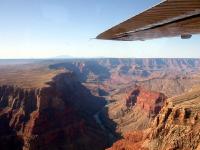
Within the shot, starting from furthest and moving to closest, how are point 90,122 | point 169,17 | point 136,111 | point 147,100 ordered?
point 136,111 < point 147,100 < point 90,122 < point 169,17

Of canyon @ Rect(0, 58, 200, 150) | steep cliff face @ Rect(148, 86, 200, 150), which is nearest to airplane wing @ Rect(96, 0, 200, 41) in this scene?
canyon @ Rect(0, 58, 200, 150)

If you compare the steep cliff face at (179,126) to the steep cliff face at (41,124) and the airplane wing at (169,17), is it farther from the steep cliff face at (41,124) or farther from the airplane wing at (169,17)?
the airplane wing at (169,17)

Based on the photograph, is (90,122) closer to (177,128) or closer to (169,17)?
(177,128)

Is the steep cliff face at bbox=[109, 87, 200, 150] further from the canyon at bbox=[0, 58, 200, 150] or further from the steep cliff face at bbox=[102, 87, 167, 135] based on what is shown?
the steep cliff face at bbox=[102, 87, 167, 135]

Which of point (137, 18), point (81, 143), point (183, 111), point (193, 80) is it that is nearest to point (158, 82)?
point (193, 80)

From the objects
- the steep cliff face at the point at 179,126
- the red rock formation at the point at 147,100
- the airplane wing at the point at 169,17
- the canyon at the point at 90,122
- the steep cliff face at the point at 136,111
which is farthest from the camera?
the red rock formation at the point at 147,100

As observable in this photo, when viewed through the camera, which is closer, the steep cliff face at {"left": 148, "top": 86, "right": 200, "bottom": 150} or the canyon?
the steep cliff face at {"left": 148, "top": 86, "right": 200, "bottom": 150}

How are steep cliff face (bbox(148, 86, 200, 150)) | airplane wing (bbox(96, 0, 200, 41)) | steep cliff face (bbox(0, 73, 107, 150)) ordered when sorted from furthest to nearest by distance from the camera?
steep cliff face (bbox(0, 73, 107, 150))
steep cliff face (bbox(148, 86, 200, 150))
airplane wing (bbox(96, 0, 200, 41))

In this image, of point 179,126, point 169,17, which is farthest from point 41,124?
point 169,17

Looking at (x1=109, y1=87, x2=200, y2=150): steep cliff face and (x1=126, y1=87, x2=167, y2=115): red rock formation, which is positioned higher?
(x1=109, y1=87, x2=200, y2=150): steep cliff face

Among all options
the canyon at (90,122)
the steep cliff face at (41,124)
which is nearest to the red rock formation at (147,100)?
the canyon at (90,122)
